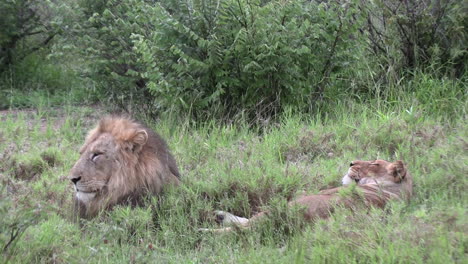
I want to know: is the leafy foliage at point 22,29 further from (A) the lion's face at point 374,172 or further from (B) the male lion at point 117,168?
(A) the lion's face at point 374,172

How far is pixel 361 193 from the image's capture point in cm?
432

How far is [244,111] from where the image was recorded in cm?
700

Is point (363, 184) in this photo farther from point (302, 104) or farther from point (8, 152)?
point (8, 152)

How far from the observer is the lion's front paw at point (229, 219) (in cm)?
462

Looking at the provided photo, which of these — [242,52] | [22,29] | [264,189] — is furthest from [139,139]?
[22,29]

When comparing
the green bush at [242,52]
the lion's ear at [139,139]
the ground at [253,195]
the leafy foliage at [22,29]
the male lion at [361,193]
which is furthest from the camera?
the leafy foliage at [22,29]

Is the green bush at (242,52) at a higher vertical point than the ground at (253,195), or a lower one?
higher

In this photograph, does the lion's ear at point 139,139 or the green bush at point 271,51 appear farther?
the green bush at point 271,51

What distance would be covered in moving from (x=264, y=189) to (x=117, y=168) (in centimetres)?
122

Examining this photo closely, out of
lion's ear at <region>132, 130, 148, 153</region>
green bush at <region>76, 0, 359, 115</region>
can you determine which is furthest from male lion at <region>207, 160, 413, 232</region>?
green bush at <region>76, 0, 359, 115</region>

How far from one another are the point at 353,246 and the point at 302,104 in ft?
12.2

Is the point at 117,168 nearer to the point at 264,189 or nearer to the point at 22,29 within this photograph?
the point at 264,189

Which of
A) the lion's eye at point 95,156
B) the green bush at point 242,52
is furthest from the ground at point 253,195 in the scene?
the lion's eye at point 95,156

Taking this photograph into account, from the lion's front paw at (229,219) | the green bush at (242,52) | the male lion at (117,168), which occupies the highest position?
the green bush at (242,52)
